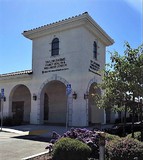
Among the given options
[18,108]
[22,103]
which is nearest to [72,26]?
[22,103]

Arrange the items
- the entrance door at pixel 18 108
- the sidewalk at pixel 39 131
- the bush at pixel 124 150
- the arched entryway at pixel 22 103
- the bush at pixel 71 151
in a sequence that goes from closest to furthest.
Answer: the bush at pixel 124 150 < the bush at pixel 71 151 < the sidewalk at pixel 39 131 < the arched entryway at pixel 22 103 < the entrance door at pixel 18 108

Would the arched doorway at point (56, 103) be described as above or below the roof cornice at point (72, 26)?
below

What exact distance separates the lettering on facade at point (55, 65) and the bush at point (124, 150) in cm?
1461

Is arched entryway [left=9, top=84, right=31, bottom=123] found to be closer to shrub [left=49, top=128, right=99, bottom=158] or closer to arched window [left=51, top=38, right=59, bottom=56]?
arched window [left=51, top=38, right=59, bottom=56]

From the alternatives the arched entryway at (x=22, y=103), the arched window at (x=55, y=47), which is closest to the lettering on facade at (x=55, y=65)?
the arched window at (x=55, y=47)

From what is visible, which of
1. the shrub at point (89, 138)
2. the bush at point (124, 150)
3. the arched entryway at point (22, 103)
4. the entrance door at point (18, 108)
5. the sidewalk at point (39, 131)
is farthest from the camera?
the entrance door at point (18, 108)

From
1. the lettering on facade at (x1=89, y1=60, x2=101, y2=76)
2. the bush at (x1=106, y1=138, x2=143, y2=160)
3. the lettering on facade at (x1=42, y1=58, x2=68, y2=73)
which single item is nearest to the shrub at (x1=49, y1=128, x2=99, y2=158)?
the bush at (x1=106, y1=138, x2=143, y2=160)

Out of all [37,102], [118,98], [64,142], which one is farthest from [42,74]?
[64,142]

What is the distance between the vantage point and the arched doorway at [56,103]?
963 inches

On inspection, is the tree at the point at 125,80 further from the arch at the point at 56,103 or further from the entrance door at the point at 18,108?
the entrance door at the point at 18,108

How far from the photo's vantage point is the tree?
32.0 ft

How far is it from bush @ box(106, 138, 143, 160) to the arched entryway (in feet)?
66.0

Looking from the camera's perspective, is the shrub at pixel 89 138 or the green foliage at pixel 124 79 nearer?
the shrub at pixel 89 138

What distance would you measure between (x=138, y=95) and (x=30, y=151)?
15.6 ft
